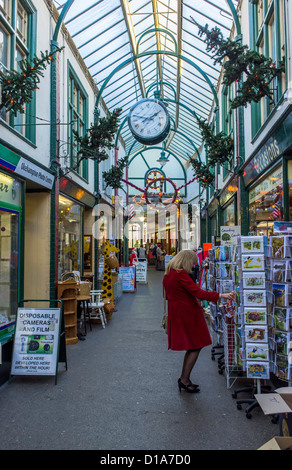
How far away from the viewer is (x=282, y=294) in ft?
13.0

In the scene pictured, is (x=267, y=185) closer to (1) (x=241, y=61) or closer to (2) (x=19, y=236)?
(1) (x=241, y=61)

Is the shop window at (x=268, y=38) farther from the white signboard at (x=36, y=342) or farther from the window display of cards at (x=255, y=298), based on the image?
the white signboard at (x=36, y=342)

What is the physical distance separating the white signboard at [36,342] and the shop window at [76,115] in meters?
5.13

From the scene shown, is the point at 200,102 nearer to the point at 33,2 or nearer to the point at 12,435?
the point at 33,2

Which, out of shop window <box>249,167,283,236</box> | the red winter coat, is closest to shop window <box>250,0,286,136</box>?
shop window <box>249,167,283,236</box>

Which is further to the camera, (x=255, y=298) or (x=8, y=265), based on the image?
(x=8, y=265)

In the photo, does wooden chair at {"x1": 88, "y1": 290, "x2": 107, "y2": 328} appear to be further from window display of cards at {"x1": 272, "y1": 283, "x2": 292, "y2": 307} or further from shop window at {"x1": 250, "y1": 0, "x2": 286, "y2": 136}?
shop window at {"x1": 250, "y1": 0, "x2": 286, "y2": 136}

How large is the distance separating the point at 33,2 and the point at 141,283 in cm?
1287

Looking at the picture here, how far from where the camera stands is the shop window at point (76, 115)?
10125 millimetres

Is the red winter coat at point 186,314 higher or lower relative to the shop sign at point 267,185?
lower

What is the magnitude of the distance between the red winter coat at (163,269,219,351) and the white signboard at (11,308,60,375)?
5.43 ft

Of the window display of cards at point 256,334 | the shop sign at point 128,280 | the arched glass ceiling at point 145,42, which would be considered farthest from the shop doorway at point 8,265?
the shop sign at point 128,280

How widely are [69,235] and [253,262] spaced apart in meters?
6.86

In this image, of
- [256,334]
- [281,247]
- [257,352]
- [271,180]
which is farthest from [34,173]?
[257,352]
